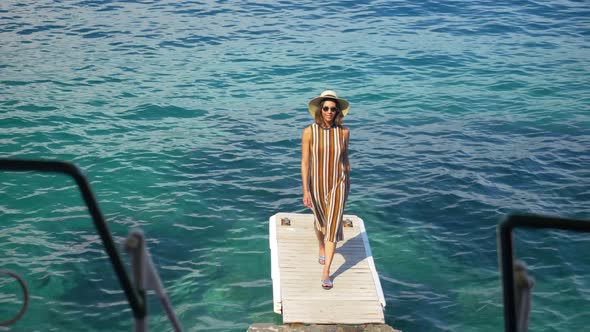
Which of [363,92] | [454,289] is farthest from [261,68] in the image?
[454,289]

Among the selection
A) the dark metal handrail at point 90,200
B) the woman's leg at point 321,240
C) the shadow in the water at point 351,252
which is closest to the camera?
the dark metal handrail at point 90,200

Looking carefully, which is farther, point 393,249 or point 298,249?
point 393,249

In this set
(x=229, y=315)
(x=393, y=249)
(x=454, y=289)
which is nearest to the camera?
(x=229, y=315)

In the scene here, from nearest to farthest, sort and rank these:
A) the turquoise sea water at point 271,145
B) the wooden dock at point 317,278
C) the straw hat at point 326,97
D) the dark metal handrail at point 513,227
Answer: the dark metal handrail at point 513,227
the wooden dock at point 317,278
the straw hat at point 326,97
the turquoise sea water at point 271,145

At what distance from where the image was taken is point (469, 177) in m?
13.4

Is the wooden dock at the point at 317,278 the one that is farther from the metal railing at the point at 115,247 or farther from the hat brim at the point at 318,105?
the metal railing at the point at 115,247

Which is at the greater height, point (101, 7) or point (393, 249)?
point (101, 7)

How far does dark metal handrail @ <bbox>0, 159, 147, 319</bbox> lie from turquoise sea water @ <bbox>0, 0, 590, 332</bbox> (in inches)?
272

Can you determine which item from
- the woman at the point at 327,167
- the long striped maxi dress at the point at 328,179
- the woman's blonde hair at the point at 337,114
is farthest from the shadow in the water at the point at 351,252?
the woman's blonde hair at the point at 337,114

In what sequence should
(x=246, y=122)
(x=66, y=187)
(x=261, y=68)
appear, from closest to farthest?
1. (x=66, y=187)
2. (x=246, y=122)
3. (x=261, y=68)

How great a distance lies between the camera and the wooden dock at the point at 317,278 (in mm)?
7832

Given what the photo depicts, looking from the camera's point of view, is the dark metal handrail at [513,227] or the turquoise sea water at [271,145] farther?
the turquoise sea water at [271,145]

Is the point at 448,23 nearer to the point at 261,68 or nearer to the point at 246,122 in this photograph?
the point at 261,68

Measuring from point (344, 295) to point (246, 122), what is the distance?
8479 millimetres
